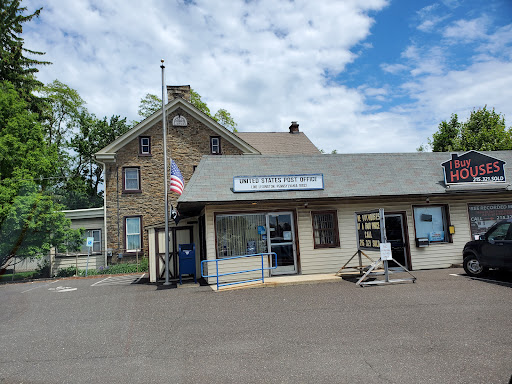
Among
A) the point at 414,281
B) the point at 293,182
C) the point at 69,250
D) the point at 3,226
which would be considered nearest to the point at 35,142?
the point at 3,226

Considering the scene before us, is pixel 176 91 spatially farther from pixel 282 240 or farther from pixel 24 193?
pixel 282 240

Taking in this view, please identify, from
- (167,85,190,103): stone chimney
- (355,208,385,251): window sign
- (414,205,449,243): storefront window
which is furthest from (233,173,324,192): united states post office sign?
(167,85,190,103): stone chimney

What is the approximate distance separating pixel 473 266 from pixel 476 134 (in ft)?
103

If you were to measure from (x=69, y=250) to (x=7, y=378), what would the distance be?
55.6ft

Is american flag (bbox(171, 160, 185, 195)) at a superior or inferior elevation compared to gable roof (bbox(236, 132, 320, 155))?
inferior

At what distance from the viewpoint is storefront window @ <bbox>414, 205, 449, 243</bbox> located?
14008 millimetres

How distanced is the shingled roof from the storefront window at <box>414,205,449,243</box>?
85 centimetres

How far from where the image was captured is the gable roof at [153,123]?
73.3 feet

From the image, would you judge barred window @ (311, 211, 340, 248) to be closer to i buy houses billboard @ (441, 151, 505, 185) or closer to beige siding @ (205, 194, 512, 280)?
beige siding @ (205, 194, 512, 280)

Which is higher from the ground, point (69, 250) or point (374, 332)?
point (69, 250)

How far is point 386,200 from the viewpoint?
14.0 m

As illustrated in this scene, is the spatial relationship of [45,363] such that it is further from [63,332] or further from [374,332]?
[374,332]

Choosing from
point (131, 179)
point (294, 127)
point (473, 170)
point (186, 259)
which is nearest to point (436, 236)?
point (473, 170)

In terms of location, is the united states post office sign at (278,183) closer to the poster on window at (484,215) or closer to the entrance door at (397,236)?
the entrance door at (397,236)
